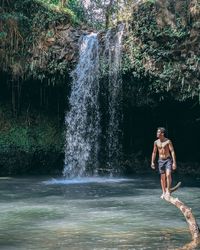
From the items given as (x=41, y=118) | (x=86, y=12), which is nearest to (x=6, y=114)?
(x=41, y=118)

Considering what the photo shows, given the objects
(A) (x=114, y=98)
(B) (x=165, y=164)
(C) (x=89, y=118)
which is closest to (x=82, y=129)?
(C) (x=89, y=118)

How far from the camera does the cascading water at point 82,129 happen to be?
2094 centimetres

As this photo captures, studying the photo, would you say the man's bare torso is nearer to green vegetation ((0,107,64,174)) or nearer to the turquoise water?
the turquoise water

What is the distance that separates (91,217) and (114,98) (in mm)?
10408

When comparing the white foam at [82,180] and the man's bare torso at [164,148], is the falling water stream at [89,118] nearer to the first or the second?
the white foam at [82,180]

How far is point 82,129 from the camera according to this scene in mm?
21391

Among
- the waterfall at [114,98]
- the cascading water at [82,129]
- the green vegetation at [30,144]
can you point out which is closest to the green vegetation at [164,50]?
the waterfall at [114,98]

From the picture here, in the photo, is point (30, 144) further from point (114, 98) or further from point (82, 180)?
point (114, 98)

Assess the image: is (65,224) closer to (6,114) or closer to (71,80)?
(71,80)

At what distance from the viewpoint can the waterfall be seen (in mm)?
19594

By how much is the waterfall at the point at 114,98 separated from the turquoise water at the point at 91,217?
464cm

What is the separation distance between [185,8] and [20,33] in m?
6.48

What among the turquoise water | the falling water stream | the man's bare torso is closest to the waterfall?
the falling water stream

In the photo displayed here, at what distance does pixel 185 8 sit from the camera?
60.8ft
